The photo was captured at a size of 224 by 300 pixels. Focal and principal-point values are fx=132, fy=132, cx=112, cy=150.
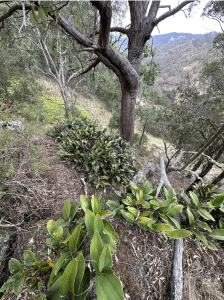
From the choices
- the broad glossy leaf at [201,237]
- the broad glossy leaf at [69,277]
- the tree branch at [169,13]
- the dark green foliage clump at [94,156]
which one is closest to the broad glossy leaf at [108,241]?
the broad glossy leaf at [69,277]

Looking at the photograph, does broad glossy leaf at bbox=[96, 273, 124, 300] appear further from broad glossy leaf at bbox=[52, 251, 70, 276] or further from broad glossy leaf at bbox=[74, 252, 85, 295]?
broad glossy leaf at bbox=[52, 251, 70, 276]

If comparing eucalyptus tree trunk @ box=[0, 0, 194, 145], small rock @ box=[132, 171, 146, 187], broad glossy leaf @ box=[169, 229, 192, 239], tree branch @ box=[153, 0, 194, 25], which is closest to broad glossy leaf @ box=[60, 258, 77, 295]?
broad glossy leaf @ box=[169, 229, 192, 239]

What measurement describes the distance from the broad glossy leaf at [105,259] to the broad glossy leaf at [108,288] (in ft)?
0.14

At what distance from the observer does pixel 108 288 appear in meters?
0.67

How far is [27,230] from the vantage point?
60.6 inches

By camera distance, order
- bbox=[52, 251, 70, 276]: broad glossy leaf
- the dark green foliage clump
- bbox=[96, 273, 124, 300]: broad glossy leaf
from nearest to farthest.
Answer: bbox=[96, 273, 124, 300]: broad glossy leaf → bbox=[52, 251, 70, 276]: broad glossy leaf → the dark green foliage clump

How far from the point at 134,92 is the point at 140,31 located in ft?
4.57

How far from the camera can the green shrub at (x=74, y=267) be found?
67cm

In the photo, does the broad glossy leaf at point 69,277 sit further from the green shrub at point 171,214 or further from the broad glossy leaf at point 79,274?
the green shrub at point 171,214

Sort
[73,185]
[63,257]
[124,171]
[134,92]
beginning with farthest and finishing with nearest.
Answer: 1. [134,92]
2. [124,171]
3. [73,185]
4. [63,257]

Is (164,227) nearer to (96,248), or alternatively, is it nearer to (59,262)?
(96,248)

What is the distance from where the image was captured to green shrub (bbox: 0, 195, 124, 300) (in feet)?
2.19

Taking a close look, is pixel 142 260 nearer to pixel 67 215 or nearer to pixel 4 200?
pixel 67 215

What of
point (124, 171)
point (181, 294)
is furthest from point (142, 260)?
point (124, 171)
